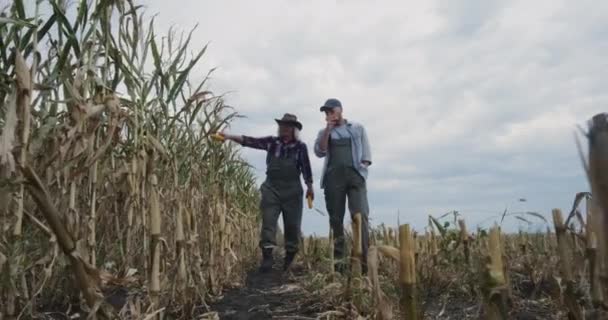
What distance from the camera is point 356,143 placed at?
15.6ft

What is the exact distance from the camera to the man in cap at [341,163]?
470cm

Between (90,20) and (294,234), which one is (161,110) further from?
(294,234)

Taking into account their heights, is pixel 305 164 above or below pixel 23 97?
above

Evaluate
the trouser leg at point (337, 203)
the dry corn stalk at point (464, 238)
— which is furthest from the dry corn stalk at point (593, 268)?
the trouser leg at point (337, 203)

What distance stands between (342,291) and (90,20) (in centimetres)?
168

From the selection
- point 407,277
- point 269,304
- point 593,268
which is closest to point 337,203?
point 269,304

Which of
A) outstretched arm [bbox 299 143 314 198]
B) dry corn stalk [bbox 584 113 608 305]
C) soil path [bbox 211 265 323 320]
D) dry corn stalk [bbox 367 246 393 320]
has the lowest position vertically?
soil path [bbox 211 265 323 320]

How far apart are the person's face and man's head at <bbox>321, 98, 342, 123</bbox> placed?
59 centimetres

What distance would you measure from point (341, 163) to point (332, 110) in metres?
0.44

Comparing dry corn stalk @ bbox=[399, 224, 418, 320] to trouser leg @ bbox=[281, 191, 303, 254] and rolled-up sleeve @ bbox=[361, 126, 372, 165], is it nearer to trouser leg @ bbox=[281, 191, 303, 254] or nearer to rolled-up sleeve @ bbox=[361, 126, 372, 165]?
rolled-up sleeve @ bbox=[361, 126, 372, 165]

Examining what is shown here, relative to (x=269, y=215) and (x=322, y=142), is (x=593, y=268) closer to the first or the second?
(x=322, y=142)

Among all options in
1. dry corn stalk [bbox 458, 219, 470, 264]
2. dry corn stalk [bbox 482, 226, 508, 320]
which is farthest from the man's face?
dry corn stalk [bbox 482, 226, 508, 320]

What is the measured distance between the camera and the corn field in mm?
1544

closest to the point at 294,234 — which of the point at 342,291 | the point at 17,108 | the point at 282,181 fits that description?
the point at 282,181
